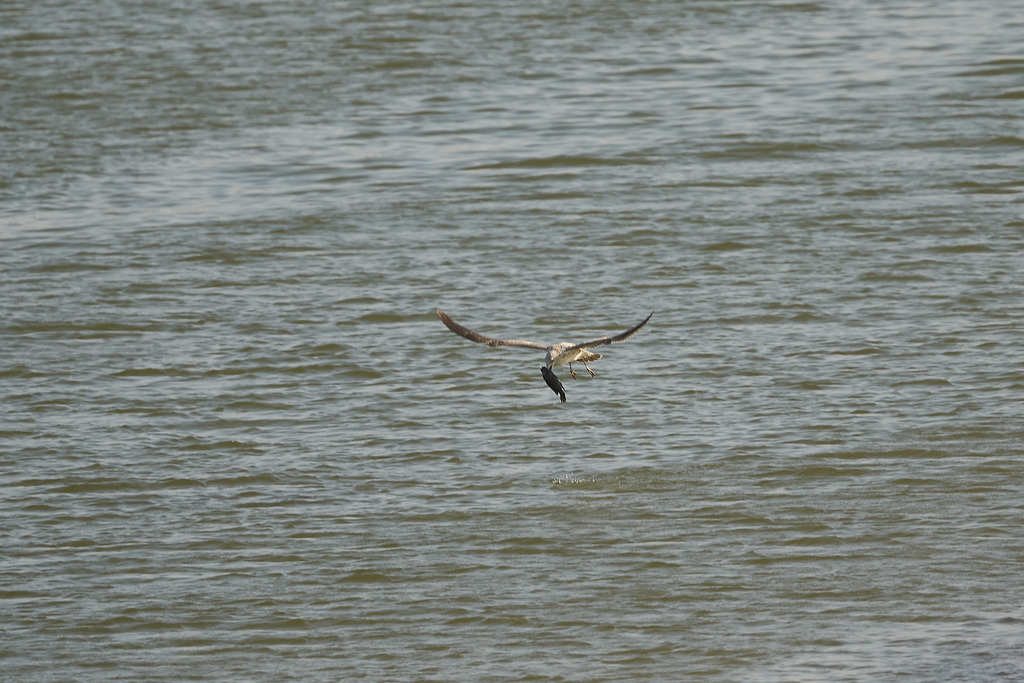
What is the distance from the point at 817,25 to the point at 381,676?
41.7ft

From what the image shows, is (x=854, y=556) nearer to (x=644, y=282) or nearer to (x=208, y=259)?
(x=644, y=282)

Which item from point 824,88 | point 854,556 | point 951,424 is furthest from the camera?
point 824,88

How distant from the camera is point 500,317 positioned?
38.5ft

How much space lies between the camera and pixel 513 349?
1152cm

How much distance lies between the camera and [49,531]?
9055 mm

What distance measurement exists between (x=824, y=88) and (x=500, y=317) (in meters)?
5.86

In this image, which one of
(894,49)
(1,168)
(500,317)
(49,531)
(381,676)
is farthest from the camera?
(894,49)

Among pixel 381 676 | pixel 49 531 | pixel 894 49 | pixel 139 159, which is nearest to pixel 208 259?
pixel 139 159

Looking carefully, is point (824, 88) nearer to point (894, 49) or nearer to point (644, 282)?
point (894, 49)

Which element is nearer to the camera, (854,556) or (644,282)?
(854,556)

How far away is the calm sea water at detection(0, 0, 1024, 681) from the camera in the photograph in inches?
313

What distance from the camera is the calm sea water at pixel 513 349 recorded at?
26.1 feet

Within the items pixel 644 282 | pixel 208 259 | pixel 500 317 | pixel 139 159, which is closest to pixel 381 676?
pixel 500 317

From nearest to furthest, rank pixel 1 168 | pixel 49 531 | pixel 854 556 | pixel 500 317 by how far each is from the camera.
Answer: pixel 854 556 < pixel 49 531 < pixel 500 317 < pixel 1 168
